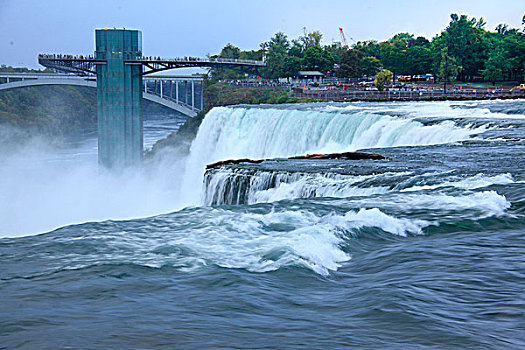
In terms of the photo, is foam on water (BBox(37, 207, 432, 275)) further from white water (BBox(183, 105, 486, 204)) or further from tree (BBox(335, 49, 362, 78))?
tree (BBox(335, 49, 362, 78))

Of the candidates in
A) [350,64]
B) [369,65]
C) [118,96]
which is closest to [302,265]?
[118,96]

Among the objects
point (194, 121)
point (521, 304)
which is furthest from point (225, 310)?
point (194, 121)

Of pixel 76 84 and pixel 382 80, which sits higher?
pixel 382 80

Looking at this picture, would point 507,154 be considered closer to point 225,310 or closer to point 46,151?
point 225,310

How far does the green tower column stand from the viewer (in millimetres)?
38438

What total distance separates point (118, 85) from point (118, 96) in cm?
63

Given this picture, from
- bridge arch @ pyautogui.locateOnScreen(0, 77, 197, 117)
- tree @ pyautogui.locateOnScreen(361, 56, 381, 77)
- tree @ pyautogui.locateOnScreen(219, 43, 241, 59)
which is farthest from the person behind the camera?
tree @ pyautogui.locateOnScreen(219, 43, 241, 59)

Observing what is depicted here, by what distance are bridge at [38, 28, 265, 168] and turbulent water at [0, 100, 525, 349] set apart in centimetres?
2462

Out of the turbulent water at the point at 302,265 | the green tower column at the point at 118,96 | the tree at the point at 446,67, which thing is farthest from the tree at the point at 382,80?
the turbulent water at the point at 302,265

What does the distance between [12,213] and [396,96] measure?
2383 cm

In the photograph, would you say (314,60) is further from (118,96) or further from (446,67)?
(118,96)

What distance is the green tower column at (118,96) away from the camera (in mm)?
38438

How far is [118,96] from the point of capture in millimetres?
38531

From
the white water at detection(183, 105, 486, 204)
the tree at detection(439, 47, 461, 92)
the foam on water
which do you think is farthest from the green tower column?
the tree at detection(439, 47, 461, 92)
